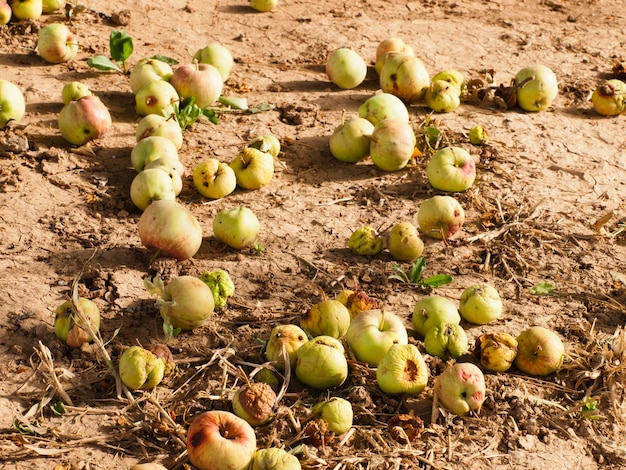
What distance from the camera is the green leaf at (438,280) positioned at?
5.15 meters

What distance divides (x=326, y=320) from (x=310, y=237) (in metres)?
1.27

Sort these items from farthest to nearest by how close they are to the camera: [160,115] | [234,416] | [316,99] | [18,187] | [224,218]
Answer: [316,99] < [160,115] < [18,187] < [224,218] < [234,416]

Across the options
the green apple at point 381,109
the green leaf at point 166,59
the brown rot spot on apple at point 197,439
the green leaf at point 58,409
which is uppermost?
the green apple at point 381,109

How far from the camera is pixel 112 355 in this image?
14.8ft

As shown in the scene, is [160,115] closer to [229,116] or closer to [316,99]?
[229,116]

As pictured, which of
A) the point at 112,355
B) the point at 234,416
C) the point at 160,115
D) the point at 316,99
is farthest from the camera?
the point at 316,99

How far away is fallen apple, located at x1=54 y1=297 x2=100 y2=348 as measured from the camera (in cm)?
444

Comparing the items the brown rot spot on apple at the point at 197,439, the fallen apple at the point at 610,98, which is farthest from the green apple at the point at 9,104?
the fallen apple at the point at 610,98

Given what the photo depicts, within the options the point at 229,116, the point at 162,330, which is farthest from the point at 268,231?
the point at 229,116

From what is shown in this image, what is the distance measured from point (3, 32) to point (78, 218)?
3224 mm

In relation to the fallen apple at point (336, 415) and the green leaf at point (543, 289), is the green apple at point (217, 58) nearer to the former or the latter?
the green leaf at point (543, 289)

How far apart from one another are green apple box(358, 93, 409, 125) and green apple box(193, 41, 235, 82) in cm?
139

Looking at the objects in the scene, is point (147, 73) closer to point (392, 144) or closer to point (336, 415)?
point (392, 144)

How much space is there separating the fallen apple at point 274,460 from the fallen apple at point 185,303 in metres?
1.13
